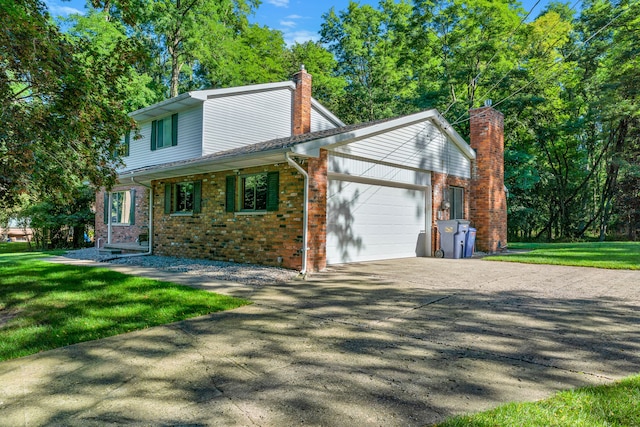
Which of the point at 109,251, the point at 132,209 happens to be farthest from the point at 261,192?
the point at 132,209

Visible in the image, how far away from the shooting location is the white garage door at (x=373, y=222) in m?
9.49

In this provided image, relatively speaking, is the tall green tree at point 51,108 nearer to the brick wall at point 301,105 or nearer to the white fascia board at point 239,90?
the white fascia board at point 239,90

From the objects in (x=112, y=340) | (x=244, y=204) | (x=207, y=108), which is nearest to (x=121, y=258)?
(x=244, y=204)

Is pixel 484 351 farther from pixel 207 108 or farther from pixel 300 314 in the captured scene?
pixel 207 108

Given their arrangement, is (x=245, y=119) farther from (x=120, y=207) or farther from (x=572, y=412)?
(x=572, y=412)

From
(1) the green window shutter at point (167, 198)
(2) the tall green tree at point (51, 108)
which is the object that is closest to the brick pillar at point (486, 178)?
(1) the green window shutter at point (167, 198)

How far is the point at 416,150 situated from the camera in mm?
11500

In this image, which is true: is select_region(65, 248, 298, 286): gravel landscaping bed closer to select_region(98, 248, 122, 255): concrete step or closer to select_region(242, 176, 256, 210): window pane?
select_region(242, 176, 256, 210): window pane

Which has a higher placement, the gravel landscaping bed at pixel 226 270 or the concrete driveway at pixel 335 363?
the gravel landscaping bed at pixel 226 270

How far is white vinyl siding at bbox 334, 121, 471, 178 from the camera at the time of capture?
32.5ft

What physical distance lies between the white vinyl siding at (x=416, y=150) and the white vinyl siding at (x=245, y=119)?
5.68 m

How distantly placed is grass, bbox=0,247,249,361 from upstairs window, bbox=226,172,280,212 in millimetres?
3116

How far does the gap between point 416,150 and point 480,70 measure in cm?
1482

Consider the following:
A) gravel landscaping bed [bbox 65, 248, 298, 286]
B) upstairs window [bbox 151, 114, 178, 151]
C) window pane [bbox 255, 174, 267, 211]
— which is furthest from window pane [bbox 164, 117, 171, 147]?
window pane [bbox 255, 174, 267, 211]
